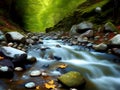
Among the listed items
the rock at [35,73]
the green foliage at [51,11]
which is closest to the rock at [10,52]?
the rock at [35,73]

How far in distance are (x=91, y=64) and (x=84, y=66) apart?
1.58 ft

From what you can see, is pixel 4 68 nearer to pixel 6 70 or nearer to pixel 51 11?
pixel 6 70

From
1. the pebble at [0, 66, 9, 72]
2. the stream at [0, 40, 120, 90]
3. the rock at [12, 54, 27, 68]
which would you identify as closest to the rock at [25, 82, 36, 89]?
the stream at [0, 40, 120, 90]

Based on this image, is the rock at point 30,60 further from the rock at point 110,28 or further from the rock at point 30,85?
the rock at point 110,28

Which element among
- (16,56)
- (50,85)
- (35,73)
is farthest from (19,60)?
(50,85)

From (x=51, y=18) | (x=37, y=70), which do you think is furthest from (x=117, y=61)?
(x=51, y=18)

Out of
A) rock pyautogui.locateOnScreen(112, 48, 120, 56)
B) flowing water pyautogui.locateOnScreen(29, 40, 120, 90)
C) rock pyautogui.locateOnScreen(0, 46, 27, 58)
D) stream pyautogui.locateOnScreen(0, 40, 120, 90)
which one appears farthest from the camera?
rock pyautogui.locateOnScreen(112, 48, 120, 56)

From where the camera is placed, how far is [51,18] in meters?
62.9

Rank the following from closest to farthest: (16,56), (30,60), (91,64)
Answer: (16,56) < (30,60) < (91,64)

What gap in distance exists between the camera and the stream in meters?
9.24

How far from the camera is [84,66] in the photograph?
36.2 feet

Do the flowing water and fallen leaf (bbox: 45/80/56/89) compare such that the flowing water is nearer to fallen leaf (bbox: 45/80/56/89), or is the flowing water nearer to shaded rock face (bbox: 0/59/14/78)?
fallen leaf (bbox: 45/80/56/89)

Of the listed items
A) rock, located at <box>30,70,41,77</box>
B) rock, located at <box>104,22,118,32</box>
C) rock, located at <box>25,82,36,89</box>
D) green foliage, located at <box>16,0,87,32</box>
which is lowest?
rock, located at <box>25,82,36,89</box>

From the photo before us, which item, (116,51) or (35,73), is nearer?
(35,73)
